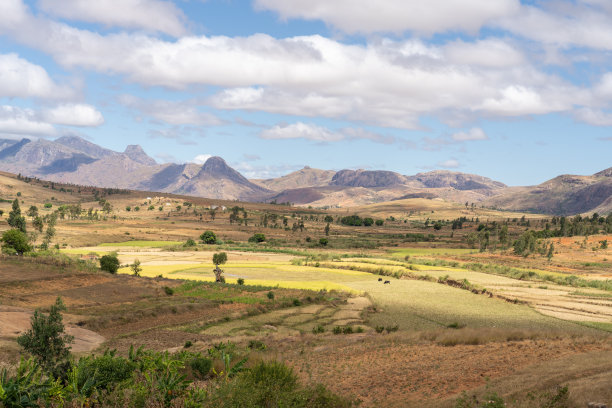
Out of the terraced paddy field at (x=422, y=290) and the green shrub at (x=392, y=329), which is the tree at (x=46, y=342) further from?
the terraced paddy field at (x=422, y=290)

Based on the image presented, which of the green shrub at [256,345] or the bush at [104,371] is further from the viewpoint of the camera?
the green shrub at [256,345]

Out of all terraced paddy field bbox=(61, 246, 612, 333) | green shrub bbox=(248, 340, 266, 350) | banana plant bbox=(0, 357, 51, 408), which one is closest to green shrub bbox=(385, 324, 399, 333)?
terraced paddy field bbox=(61, 246, 612, 333)

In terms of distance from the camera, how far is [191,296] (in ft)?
164

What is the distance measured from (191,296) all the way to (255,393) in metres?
37.8

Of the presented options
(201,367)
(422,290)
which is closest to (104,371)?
(201,367)

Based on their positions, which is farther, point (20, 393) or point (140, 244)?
point (140, 244)

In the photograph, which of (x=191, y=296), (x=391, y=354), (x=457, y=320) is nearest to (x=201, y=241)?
(x=191, y=296)

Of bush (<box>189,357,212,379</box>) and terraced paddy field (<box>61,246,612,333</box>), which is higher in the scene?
bush (<box>189,357,212,379</box>)

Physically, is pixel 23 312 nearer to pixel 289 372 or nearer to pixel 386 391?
pixel 289 372

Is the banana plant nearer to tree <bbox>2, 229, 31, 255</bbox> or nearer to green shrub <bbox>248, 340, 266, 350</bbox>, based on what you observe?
green shrub <bbox>248, 340, 266, 350</bbox>

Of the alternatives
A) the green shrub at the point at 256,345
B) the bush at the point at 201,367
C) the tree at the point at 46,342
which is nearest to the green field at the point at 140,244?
the green shrub at the point at 256,345

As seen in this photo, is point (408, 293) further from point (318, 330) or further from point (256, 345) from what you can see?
point (256, 345)

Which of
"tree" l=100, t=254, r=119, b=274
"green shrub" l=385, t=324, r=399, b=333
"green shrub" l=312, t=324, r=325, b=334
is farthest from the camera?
"tree" l=100, t=254, r=119, b=274

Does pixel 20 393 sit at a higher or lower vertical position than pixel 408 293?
higher
